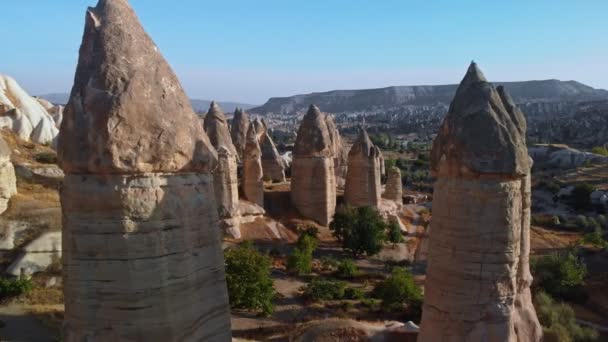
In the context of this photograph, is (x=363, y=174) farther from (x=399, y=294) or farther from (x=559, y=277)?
(x=559, y=277)

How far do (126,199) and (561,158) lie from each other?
5593 centimetres

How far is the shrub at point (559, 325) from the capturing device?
11.2m

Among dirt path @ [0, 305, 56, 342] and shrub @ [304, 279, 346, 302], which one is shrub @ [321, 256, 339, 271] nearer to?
shrub @ [304, 279, 346, 302]

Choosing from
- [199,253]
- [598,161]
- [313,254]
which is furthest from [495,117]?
[598,161]

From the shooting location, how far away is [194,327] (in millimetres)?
4941

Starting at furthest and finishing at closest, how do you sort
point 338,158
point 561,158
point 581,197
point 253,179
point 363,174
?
point 561,158
point 338,158
point 581,197
point 363,174
point 253,179

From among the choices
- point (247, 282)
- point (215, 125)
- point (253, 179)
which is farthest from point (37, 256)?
point (253, 179)

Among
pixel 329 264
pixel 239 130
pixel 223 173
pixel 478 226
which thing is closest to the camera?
pixel 478 226

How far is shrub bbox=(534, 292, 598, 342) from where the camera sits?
11.2 metres

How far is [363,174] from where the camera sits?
77.8ft

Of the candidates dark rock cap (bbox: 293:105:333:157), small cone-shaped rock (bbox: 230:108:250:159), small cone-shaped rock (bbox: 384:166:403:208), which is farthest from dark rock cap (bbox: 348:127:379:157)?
small cone-shaped rock (bbox: 230:108:250:159)

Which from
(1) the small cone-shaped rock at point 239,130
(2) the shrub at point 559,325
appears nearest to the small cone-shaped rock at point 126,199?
(2) the shrub at point 559,325

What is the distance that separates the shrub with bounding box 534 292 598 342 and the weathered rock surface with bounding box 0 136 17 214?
1690 centimetres

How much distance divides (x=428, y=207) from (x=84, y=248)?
29459mm
